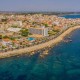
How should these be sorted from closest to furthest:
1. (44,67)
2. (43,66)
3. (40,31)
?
1. (44,67)
2. (43,66)
3. (40,31)

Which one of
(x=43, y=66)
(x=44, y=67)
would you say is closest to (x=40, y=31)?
(x=43, y=66)

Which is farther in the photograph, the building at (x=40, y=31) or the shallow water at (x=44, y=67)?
the building at (x=40, y=31)

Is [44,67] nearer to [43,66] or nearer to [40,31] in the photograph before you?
[43,66]

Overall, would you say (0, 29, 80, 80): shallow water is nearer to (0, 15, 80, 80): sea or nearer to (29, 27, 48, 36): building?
(0, 15, 80, 80): sea

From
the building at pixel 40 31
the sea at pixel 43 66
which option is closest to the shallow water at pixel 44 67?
the sea at pixel 43 66

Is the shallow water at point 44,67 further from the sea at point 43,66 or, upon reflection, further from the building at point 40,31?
the building at point 40,31

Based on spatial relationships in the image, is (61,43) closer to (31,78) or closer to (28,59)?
(28,59)

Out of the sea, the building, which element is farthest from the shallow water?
the building
